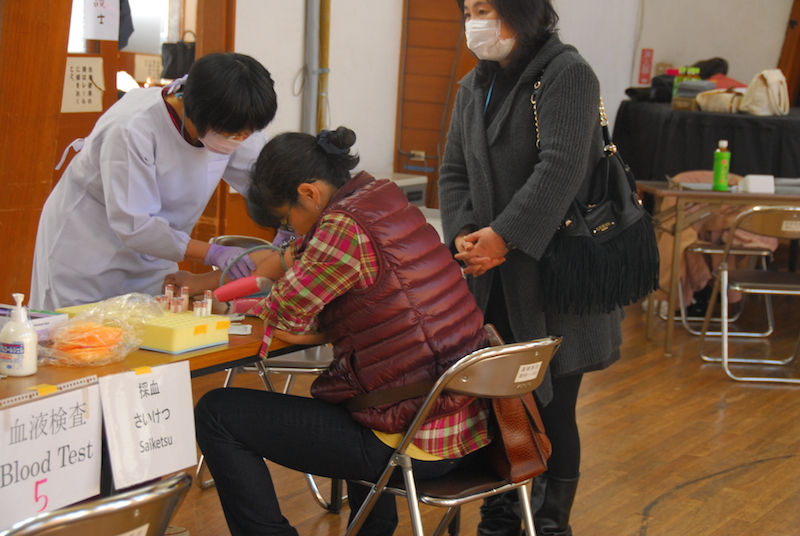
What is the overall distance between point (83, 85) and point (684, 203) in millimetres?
2873

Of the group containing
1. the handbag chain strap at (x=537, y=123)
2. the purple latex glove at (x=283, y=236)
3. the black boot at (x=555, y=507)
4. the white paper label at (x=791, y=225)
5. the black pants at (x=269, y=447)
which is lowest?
the black boot at (x=555, y=507)

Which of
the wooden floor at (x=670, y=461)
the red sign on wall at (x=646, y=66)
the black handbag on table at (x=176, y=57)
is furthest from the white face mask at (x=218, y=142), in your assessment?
the red sign on wall at (x=646, y=66)

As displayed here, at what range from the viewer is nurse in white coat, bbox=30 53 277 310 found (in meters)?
1.86

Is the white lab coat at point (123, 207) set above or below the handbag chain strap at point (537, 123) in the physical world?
below

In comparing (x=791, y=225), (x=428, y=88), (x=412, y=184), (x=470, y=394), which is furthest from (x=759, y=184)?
(x=470, y=394)

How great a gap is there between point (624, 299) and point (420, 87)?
11.4 ft

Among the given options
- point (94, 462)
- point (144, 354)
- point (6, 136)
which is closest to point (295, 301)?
point (144, 354)

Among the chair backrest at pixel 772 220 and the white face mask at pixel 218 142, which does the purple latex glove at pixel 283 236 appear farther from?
the chair backrest at pixel 772 220

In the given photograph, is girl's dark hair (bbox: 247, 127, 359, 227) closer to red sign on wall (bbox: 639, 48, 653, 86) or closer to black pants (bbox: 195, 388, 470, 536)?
A: black pants (bbox: 195, 388, 470, 536)

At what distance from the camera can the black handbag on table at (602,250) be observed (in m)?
1.99

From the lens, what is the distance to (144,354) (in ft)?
5.28

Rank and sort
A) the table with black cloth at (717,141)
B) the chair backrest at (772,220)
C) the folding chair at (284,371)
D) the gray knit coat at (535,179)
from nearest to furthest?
the gray knit coat at (535,179)
the folding chair at (284,371)
the chair backrest at (772,220)
the table with black cloth at (717,141)

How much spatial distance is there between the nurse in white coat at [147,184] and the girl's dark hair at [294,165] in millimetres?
125

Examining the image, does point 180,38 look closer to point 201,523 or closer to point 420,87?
point 420,87
